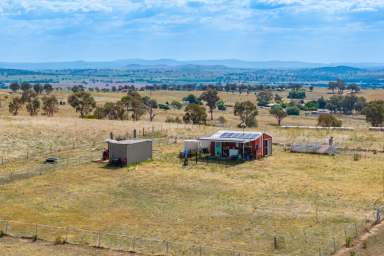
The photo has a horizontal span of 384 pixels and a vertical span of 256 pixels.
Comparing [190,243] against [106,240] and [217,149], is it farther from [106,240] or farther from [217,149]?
[217,149]

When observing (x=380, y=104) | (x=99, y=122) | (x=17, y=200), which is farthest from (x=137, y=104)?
(x=17, y=200)

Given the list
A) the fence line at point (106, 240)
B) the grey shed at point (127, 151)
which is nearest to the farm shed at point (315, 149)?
the grey shed at point (127, 151)

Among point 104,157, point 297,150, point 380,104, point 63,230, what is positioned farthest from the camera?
point 380,104

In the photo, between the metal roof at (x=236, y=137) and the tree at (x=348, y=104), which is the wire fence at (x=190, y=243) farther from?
the tree at (x=348, y=104)

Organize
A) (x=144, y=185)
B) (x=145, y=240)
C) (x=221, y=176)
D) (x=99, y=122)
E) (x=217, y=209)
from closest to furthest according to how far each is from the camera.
Answer: (x=145, y=240)
(x=217, y=209)
(x=144, y=185)
(x=221, y=176)
(x=99, y=122)

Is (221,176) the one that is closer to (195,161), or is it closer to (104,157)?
(195,161)

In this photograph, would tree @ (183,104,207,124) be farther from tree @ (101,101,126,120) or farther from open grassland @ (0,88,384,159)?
open grassland @ (0,88,384,159)

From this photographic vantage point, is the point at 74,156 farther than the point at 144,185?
Yes

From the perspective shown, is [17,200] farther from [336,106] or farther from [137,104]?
[336,106]

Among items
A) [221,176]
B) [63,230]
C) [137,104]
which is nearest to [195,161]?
→ [221,176]
